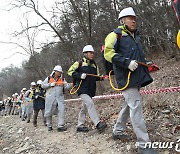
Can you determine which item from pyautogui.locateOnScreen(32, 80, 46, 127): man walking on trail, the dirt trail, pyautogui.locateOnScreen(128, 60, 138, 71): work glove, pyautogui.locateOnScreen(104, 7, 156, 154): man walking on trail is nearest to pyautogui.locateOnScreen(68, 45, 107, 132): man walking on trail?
the dirt trail

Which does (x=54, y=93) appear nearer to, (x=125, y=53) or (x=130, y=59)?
(x=125, y=53)

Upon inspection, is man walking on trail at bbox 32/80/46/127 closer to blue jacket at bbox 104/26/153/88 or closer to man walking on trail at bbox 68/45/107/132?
man walking on trail at bbox 68/45/107/132

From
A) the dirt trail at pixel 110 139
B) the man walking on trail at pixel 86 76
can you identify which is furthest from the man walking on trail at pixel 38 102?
the man walking on trail at pixel 86 76

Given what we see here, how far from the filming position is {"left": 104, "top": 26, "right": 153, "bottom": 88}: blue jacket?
429cm

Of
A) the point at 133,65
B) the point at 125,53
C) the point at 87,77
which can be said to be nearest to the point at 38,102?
the point at 87,77

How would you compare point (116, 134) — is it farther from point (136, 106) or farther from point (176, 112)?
point (176, 112)

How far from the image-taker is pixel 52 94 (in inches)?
310

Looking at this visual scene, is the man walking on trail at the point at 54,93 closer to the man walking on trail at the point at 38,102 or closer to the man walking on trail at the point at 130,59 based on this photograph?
the man walking on trail at the point at 38,102

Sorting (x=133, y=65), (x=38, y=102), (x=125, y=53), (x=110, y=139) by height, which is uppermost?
(x=125, y=53)

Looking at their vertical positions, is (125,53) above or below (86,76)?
above

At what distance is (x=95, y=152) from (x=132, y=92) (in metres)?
1.53

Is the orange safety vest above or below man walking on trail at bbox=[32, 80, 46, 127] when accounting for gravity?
above

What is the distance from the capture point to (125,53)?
439cm

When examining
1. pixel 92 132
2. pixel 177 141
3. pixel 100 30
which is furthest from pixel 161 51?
pixel 177 141
